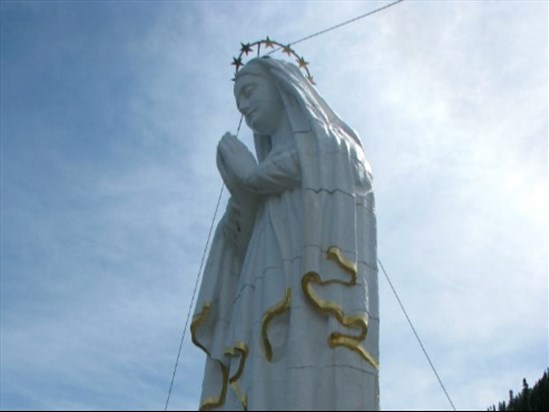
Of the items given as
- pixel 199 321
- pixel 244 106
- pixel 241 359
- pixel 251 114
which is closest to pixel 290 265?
pixel 241 359

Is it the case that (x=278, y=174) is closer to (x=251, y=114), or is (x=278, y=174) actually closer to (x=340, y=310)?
(x=251, y=114)

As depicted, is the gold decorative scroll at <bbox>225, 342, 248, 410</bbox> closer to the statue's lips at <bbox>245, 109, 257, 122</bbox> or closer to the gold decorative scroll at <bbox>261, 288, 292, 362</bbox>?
the gold decorative scroll at <bbox>261, 288, 292, 362</bbox>

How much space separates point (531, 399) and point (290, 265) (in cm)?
485

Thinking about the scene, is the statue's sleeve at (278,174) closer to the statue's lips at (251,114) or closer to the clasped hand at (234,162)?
the clasped hand at (234,162)

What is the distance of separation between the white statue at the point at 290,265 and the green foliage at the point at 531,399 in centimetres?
365

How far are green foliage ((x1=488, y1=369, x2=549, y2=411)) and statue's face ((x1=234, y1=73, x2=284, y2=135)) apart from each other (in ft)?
15.4

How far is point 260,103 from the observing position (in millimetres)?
10938

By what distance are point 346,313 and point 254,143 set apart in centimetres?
351

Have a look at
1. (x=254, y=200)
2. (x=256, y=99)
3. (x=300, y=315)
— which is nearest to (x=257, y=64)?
(x=256, y=99)

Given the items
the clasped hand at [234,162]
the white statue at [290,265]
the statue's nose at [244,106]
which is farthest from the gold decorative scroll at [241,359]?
the statue's nose at [244,106]

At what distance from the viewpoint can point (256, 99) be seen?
1095cm

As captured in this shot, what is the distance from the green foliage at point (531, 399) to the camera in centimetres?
1156

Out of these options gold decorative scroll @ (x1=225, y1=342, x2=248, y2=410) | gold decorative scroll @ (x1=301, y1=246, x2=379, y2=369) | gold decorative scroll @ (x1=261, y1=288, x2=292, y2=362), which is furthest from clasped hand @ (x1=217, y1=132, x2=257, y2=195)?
gold decorative scroll @ (x1=225, y1=342, x2=248, y2=410)

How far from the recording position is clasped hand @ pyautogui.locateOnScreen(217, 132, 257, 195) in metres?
10.3
